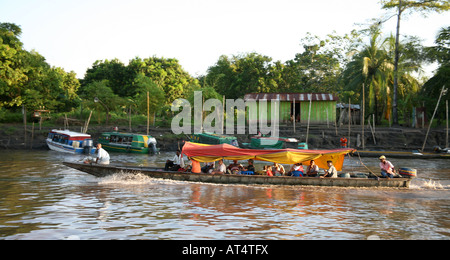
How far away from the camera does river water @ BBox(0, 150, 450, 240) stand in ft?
33.0

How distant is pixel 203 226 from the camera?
1059cm

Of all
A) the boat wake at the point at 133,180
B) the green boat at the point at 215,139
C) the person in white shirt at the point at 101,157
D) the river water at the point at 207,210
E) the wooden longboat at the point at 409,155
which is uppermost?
the green boat at the point at 215,139

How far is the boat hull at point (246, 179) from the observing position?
1682 centimetres

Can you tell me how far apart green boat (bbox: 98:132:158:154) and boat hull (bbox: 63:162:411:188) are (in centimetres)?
1529

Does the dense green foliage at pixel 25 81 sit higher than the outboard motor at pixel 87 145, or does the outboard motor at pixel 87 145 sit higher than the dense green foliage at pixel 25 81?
the dense green foliage at pixel 25 81

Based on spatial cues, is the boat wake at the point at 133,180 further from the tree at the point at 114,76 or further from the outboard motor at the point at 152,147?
the tree at the point at 114,76

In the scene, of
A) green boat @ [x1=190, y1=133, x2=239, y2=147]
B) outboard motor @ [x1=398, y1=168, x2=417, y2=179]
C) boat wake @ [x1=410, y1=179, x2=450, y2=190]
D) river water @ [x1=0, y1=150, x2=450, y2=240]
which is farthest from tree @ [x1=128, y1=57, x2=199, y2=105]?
outboard motor @ [x1=398, y1=168, x2=417, y2=179]

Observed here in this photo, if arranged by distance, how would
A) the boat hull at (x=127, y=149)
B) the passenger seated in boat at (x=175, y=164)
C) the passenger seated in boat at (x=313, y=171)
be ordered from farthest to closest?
the boat hull at (x=127, y=149) → the passenger seated in boat at (x=175, y=164) → the passenger seated in boat at (x=313, y=171)

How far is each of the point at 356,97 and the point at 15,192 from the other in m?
40.7

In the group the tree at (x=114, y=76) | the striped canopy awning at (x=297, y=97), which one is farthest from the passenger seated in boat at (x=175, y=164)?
the tree at (x=114, y=76)

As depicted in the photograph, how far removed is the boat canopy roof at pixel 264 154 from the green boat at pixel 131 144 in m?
16.2

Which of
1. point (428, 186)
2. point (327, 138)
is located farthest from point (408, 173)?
point (327, 138)

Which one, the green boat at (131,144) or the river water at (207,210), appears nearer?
the river water at (207,210)

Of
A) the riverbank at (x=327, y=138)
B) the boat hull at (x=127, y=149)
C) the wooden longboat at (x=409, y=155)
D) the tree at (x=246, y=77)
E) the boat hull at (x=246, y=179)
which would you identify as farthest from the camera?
the tree at (x=246, y=77)
